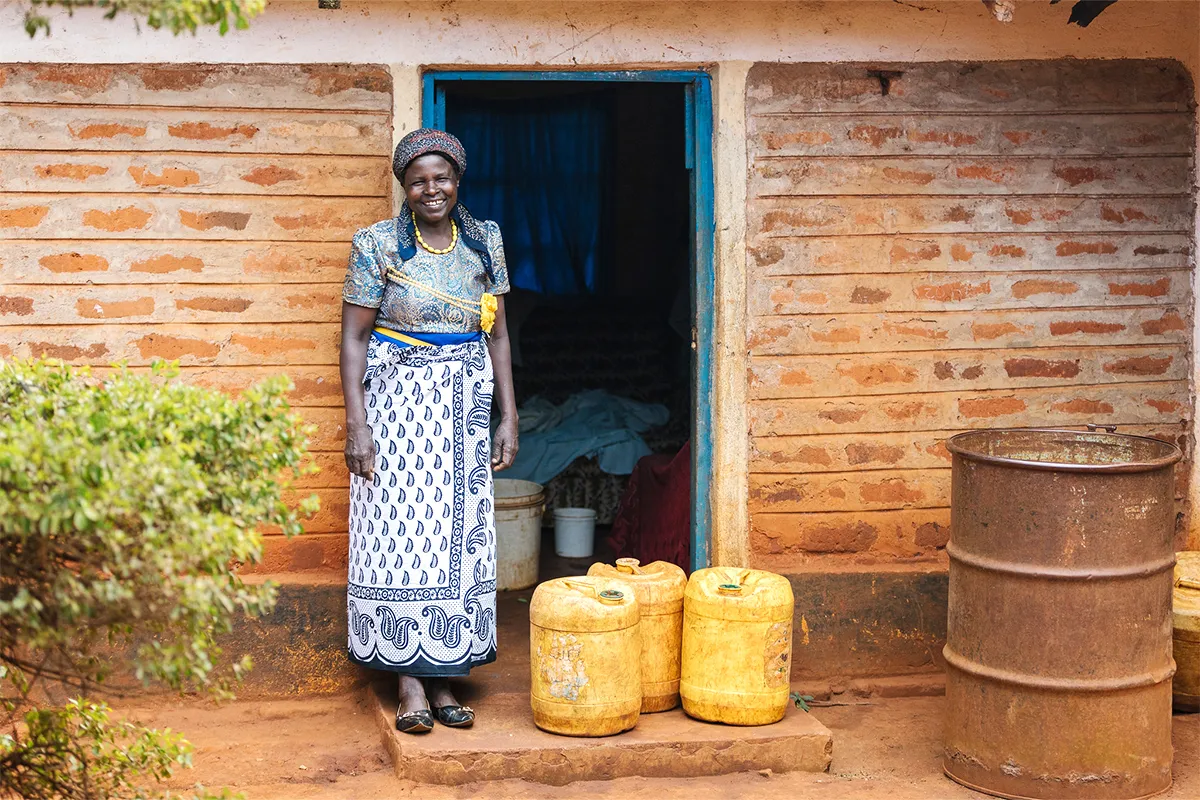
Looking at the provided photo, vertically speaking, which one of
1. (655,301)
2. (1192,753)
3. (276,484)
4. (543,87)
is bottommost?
(1192,753)

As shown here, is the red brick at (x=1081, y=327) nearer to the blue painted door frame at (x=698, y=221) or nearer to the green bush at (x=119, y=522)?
the blue painted door frame at (x=698, y=221)

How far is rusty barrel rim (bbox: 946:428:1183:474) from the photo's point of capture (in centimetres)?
400

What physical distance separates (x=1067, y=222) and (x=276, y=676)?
146 inches

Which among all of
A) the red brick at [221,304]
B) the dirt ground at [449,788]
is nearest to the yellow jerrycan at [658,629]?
the dirt ground at [449,788]

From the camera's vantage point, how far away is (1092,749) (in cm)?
414

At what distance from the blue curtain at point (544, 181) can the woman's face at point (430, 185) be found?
3.68 meters

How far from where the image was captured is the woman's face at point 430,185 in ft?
14.8

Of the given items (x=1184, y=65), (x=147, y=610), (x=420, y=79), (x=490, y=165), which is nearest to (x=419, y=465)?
(x=420, y=79)

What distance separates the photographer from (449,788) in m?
4.28

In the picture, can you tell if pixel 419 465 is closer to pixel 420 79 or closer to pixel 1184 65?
pixel 420 79

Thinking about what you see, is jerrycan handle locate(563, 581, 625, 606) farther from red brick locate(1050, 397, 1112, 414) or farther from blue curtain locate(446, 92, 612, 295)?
blue curtain locate(446, 92, 612, 295)

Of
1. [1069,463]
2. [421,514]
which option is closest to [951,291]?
[1069,463]

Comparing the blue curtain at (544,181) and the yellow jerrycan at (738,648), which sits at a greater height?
the blue curtain at (544,181)

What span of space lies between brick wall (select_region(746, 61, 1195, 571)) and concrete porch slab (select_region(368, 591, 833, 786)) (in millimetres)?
961
